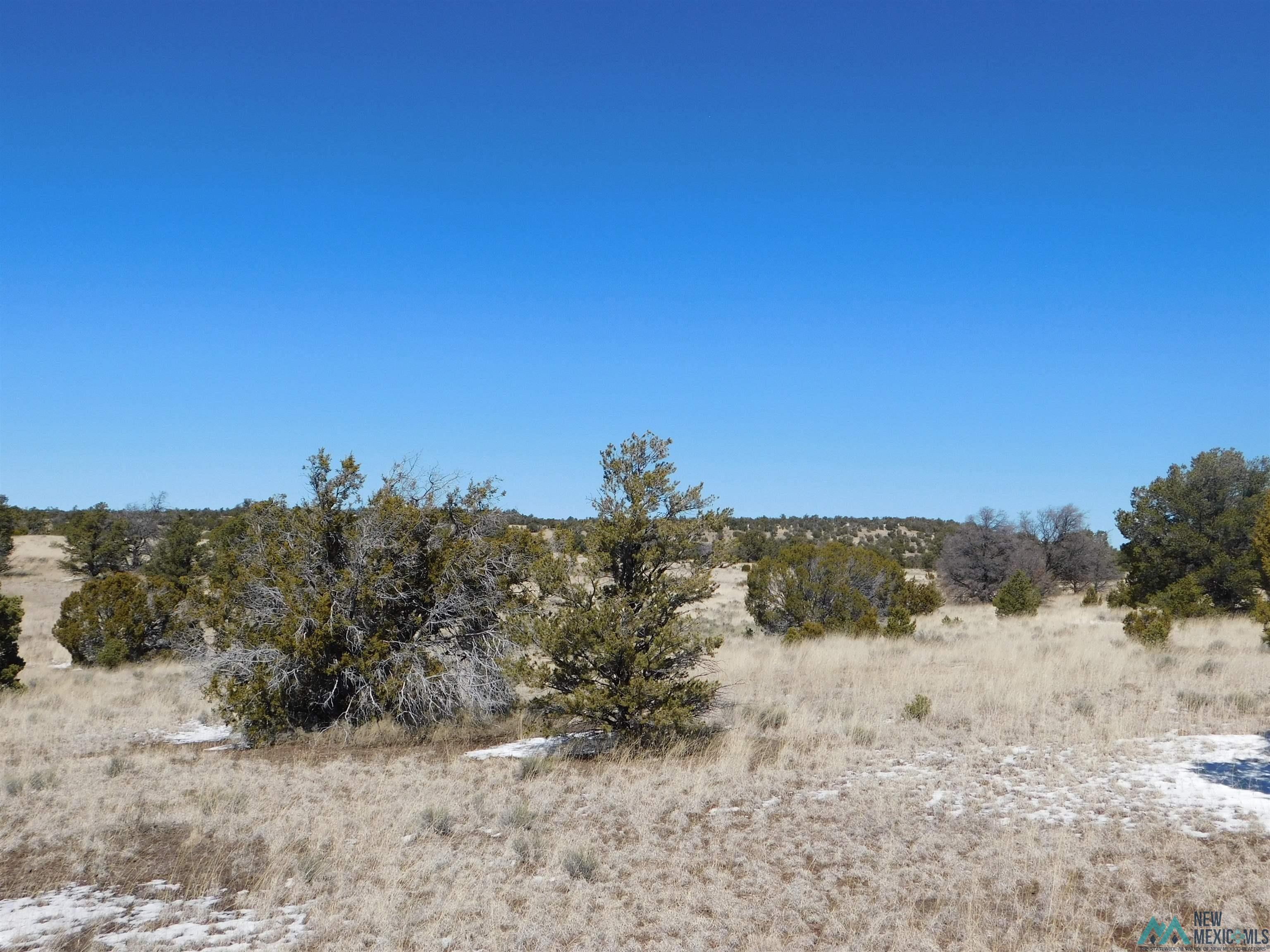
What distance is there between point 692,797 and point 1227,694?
30.8 ft

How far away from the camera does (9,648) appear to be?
765 inches

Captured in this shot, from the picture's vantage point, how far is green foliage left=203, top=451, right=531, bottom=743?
43.9ft

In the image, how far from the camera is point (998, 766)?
9859 mm

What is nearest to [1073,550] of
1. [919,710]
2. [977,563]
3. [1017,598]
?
[977,563]

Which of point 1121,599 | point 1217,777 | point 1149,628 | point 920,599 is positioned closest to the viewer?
point 1217,777

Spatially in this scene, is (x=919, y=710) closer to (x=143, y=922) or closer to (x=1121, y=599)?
(x=143, y=922)

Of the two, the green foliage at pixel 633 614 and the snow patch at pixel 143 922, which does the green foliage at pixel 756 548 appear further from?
the snow patch at pixel 143 922

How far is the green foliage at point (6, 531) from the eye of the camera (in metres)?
48.6

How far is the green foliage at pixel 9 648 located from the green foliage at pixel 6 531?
116ft

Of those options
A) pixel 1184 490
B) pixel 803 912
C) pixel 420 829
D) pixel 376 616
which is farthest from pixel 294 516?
pixel 1184 490

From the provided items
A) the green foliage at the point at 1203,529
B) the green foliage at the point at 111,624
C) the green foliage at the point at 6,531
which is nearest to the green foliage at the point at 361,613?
the green foliage at the point at 111,624

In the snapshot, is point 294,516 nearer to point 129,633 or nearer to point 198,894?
point 198,894

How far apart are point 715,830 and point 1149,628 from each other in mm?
15441

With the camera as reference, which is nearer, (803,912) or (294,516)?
(803,912)
